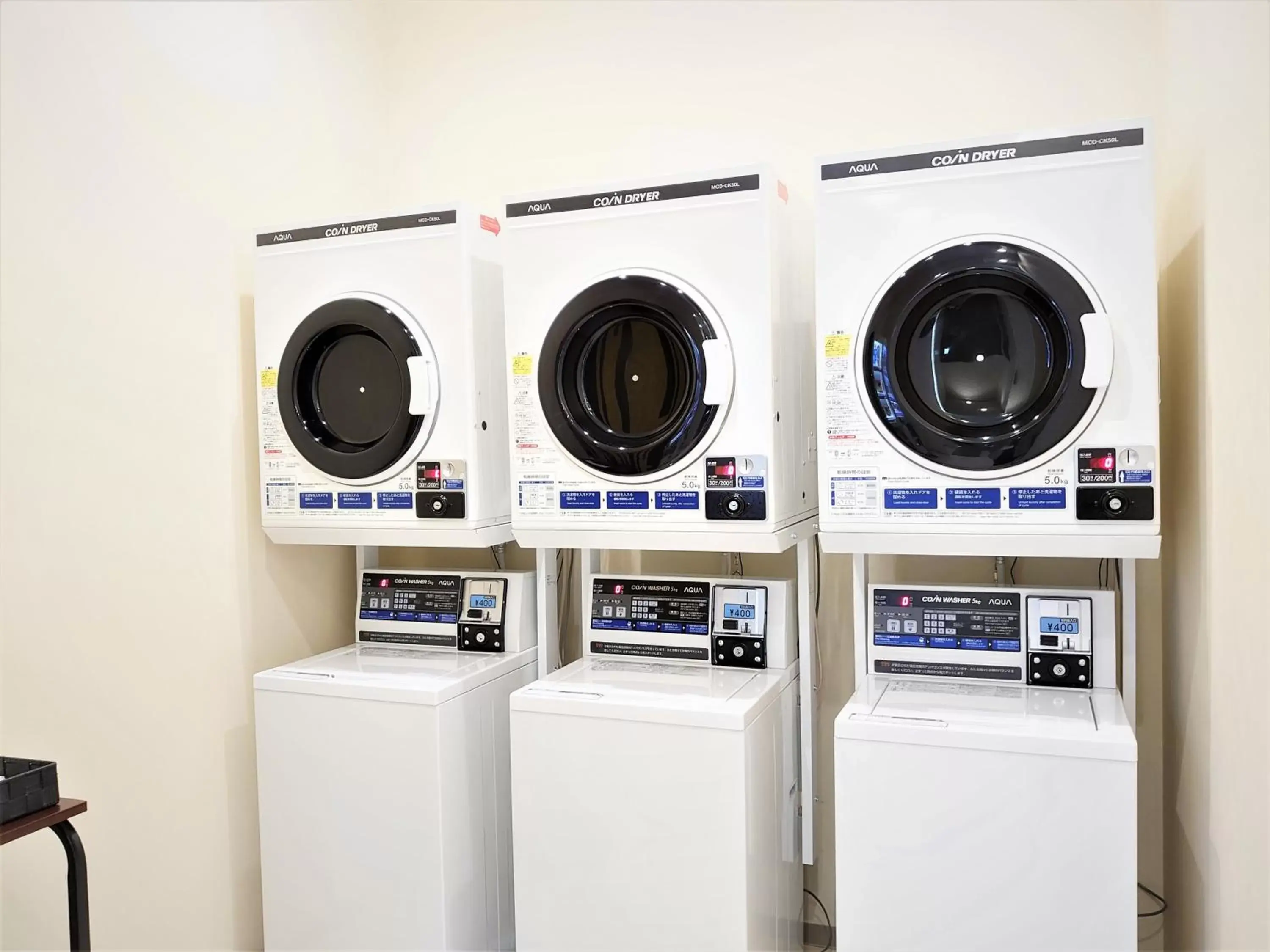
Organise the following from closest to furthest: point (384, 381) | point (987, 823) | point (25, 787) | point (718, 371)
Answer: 1. point (25, 787)
2. point (987, 823)
3. point (718, 371)
4. point (384, 381)

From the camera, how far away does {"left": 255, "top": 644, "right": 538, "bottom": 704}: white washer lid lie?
236cm

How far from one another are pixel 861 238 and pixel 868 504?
A: 59 centimetres

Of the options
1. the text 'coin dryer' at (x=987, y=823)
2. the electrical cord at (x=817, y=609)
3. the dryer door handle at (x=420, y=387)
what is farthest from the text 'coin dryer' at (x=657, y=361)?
the text 'coin dryer' at (x=987, y=823)

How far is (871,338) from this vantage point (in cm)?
210

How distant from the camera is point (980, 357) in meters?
2.07

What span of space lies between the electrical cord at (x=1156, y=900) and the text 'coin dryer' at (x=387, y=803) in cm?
172

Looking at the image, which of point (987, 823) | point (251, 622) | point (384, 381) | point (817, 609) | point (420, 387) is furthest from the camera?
point (817, 609)

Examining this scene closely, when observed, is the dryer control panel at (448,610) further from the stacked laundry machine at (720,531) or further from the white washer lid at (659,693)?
the white washer lid at (659,693)

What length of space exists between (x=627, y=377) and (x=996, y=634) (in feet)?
3.51

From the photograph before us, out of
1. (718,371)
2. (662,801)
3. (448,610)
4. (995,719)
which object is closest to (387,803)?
(448,610)

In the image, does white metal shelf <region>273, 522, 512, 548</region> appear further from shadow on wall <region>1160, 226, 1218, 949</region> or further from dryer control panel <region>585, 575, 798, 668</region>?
shadow on wall <region>1160, 226, 1218, 949</region>

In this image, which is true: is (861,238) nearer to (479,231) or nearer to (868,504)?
(868,504)

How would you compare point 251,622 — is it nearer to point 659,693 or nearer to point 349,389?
point 349,389

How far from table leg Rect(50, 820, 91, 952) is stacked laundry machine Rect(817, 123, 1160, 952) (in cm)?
144
